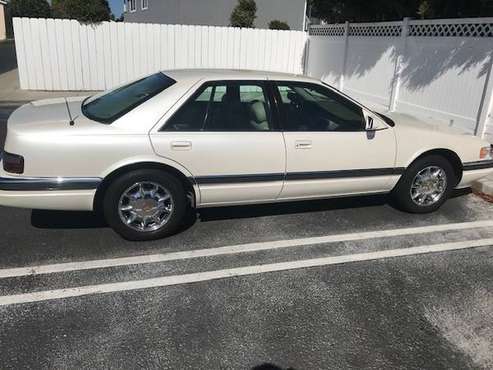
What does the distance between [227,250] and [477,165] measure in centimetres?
302

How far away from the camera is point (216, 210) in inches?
193

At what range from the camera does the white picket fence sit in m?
11.5

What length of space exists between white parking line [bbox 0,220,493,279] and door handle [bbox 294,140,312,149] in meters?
0.87

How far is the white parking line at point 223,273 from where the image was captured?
327 centimetres

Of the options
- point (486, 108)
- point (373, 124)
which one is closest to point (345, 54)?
point (486, 108)

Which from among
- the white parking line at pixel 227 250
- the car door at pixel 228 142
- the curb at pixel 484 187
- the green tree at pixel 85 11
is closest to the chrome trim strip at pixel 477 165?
the white parking line at pixel 227 250

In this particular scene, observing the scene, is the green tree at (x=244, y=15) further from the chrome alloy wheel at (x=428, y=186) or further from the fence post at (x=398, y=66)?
the chrome alloy wheel at (x=428, y=186)

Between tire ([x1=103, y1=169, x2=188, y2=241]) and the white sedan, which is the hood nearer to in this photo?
the white sedan

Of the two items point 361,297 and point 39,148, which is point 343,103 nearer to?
point 361,297

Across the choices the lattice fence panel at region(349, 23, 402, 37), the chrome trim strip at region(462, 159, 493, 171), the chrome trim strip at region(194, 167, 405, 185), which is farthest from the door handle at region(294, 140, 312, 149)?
the lattice fence panel at region(349, 23, 402, 37)

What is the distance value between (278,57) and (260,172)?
32.8 feet

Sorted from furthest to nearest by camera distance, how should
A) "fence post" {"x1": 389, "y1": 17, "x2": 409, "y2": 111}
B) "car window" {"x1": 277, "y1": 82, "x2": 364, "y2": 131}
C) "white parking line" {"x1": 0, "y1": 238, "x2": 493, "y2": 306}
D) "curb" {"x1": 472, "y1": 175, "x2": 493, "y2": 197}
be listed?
"fence post" {"x1": 389, "y1": 17, "x2": 409, "y2": 111}
"curb" {"x1": 472, "y1": 175, "x2": 493, "y2": 197}
"car window" {"x1": 277, "y1": 82, "x2": 364, "y2": 131}
"white parking line" {"x1": 0, "y1": 238, "x2": 493, "y2": 306}

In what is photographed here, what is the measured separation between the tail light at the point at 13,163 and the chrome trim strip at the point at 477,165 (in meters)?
4.38

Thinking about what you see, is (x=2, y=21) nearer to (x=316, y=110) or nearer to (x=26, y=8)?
(x=26, y=8)
